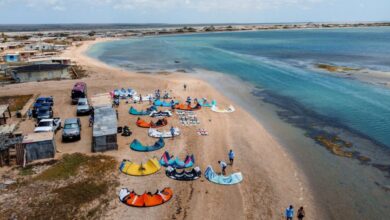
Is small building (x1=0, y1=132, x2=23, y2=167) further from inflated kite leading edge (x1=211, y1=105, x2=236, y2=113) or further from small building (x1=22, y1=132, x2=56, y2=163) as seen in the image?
inflated kite leading edge (x1=211, y1=105, x2=236, y2=113)

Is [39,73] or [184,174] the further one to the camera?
[39,73]

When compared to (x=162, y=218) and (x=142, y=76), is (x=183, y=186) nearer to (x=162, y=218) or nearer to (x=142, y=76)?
(x=162, y=218)

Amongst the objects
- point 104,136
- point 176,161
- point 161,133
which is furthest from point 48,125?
point 176,161

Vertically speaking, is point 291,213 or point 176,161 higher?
point 176,161

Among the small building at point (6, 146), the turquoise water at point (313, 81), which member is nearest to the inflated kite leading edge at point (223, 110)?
the turquoise water at point (313, 81)

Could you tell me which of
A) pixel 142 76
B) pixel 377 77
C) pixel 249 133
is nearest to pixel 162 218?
pixel 249 133

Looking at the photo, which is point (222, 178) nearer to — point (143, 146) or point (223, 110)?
point (143, 146)

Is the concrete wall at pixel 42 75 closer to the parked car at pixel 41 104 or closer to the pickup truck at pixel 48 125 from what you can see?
the parked car at pixel 41 104
